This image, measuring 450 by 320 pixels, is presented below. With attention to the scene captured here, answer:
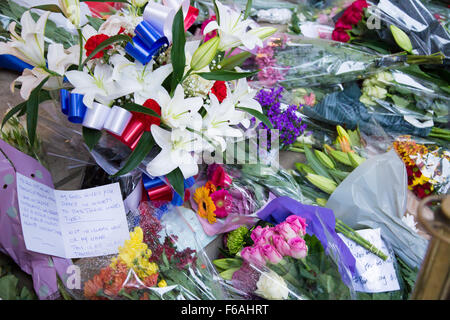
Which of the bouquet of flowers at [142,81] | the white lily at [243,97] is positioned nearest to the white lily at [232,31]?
the bouquet of flowers at [142,81]

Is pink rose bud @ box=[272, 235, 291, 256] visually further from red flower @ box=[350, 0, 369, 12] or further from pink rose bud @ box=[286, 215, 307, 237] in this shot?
red flower @ box=[350, 0, 369, 12]

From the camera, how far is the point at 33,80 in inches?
33.3

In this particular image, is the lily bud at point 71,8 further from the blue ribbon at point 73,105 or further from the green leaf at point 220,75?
the green leaf at point 220,75

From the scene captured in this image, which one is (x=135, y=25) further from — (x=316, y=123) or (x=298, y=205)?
(x=316, y=123)

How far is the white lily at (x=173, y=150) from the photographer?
80cm

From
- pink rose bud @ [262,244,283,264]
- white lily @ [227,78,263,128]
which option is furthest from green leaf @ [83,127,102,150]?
pink rose bud @ [262,244,283,264]

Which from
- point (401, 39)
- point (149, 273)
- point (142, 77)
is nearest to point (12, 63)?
point (142, 77)

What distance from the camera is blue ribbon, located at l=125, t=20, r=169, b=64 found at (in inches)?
32.0

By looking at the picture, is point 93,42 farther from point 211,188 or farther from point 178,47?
point 211,188

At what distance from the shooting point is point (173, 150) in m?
0.82

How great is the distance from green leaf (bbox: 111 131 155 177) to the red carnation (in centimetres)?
2

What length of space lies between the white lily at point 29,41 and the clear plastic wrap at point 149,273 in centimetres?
44

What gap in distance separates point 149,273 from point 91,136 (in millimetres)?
333
